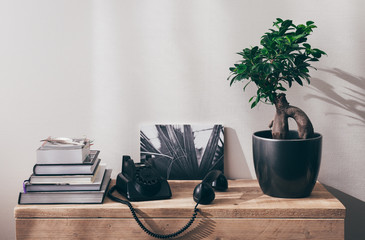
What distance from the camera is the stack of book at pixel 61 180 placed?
1.32 m

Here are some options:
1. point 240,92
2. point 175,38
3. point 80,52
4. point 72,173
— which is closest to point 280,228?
point 240,92

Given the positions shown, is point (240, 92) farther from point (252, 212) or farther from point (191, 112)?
point (252, 212)

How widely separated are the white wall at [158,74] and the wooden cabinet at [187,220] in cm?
37

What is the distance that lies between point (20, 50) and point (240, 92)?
0.93 meters

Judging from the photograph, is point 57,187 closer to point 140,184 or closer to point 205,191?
point 140,184

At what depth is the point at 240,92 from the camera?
5.17 ft

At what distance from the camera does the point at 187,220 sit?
1.28m

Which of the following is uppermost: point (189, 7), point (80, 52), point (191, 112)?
point (189, 7)

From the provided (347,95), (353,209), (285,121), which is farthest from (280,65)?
(353,209)

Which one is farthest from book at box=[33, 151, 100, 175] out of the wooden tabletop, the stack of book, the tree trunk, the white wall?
the tree trunk

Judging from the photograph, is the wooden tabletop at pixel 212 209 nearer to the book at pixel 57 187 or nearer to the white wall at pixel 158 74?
the book at pixel 57 187

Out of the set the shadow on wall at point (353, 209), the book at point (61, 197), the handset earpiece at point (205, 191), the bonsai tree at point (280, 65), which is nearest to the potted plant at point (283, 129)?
the bonsai tree at point (280, 65)

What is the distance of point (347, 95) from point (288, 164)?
0.48 m

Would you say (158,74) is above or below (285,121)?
above
